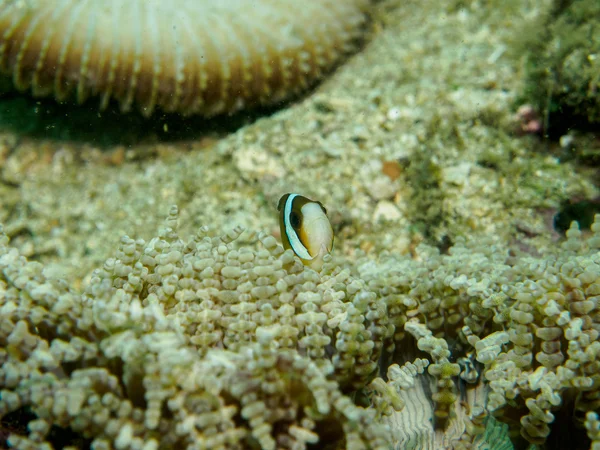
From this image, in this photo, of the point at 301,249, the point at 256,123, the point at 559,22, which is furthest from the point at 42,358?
the point at 559,22

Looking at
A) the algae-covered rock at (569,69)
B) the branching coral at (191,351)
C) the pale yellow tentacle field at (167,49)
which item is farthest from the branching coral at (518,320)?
the pale yellow tentacle field at (167,49)

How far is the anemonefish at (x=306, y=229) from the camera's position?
2.00 m

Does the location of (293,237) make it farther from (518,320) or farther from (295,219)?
(518,320)

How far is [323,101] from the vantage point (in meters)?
3.55

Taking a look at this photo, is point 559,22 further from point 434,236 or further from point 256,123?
point 256,123

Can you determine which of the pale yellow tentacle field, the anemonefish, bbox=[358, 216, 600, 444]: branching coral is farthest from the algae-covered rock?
the anemonefish

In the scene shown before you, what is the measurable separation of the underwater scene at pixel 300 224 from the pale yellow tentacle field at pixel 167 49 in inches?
0.6

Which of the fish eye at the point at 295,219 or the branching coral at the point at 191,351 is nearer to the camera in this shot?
the branching coral at the point at 191,351

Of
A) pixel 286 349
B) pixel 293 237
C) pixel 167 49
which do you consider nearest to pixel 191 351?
pixel 286 349

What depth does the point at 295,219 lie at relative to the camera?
2049 mm

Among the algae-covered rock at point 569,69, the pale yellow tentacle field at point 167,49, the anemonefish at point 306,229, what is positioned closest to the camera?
the anemonefish at point 306,229

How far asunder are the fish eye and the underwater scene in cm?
3

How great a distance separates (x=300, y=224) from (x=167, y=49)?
80.6 inches

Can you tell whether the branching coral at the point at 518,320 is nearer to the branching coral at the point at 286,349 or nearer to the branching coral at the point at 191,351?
the branching coral at the point at 286,349
